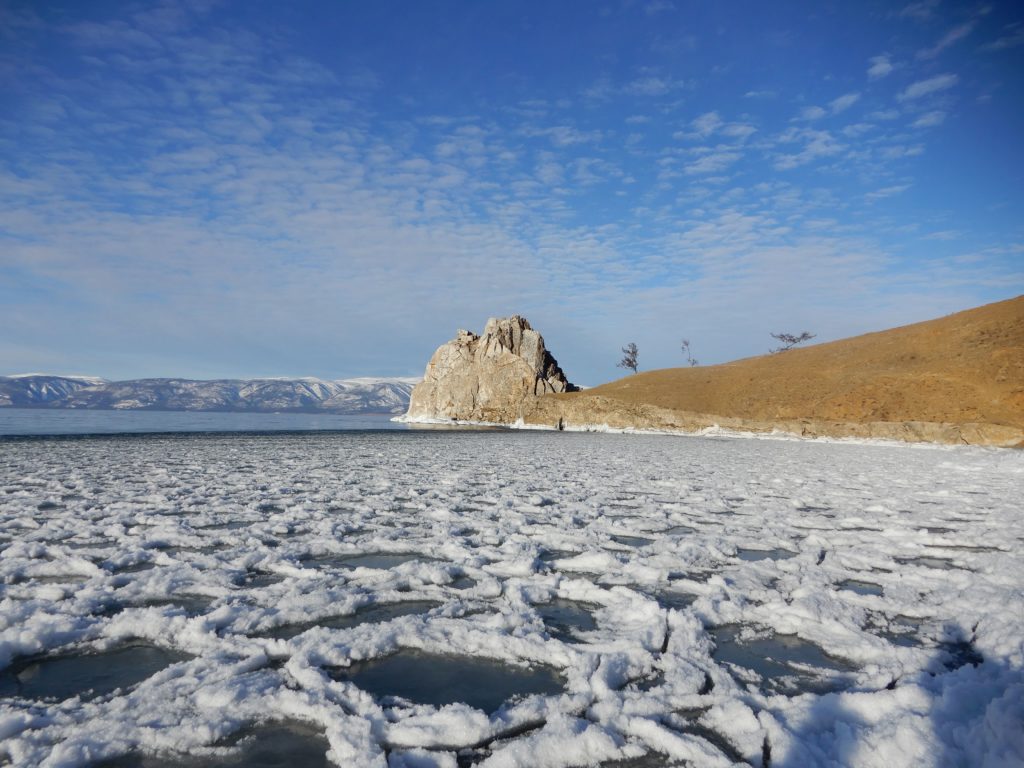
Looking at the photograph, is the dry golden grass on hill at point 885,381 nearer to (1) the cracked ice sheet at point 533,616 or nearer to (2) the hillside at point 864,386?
(2) the hillside at point 864,386

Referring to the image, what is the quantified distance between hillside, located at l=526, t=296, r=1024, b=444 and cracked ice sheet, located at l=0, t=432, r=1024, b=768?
40.5m

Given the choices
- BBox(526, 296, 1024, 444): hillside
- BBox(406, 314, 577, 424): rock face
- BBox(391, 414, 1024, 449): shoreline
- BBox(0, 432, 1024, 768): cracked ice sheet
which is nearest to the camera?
BBox(0, 432, 1024, 768): cracked ice sheet

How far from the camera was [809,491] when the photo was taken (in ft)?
38.2

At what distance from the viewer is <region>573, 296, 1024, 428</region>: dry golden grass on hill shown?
4144 centimetres

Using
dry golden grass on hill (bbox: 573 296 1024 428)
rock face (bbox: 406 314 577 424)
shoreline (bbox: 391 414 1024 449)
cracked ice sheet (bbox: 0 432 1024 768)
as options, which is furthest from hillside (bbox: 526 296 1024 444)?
cracked ice sheet (bbox: 0 432 1024 768)

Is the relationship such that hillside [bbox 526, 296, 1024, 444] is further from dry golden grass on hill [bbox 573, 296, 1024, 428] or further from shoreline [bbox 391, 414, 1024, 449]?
shoreline [bbox 391, 414, 1024, 449]

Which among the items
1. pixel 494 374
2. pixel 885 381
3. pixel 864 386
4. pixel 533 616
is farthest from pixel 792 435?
pixel 494 374

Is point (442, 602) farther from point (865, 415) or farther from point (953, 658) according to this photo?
point (865, 415)

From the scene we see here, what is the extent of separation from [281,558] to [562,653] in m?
3.38

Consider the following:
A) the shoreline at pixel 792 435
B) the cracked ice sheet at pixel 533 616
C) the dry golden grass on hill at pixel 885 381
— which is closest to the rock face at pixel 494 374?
the shoreline at pixel 792 435

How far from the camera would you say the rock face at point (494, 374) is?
291ft

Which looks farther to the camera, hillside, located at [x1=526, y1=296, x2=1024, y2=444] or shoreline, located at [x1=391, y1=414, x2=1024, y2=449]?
hillside, located at [x1=526, y1=296, x2=1024, y2=444]

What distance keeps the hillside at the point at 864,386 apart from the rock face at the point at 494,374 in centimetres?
1739

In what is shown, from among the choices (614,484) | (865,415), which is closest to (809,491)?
(614,484)
